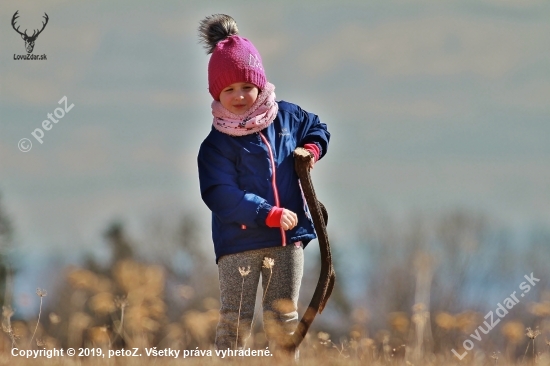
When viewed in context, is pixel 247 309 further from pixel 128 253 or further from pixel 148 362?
pixel 128 253

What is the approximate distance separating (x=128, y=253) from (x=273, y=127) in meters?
23.0

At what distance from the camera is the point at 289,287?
6.65m

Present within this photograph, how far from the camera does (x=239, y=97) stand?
6.74 meters

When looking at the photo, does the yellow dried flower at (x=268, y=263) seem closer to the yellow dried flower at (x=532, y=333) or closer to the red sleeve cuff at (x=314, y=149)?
the red sleeve cuff at (x=314, y=149)

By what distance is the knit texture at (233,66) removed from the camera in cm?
675

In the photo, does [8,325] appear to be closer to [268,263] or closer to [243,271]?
[243,271]

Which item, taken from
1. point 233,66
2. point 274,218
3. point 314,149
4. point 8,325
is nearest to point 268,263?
point 274,218

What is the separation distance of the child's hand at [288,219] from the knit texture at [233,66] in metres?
0.93

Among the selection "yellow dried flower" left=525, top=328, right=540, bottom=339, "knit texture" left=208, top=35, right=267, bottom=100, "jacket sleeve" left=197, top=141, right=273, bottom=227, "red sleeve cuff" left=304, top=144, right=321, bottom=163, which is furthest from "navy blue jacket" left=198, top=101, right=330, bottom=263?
"yellow dried flower" left=525, top=328, right=540, bottom=339

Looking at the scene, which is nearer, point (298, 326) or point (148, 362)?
point (148, 362)

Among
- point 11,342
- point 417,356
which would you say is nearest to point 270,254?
point 417,356

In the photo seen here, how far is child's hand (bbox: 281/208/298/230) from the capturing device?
252 inches

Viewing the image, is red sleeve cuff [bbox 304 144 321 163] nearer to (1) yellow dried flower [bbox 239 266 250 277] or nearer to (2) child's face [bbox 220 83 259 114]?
(2) child's face [bbox 220 83 259 114]

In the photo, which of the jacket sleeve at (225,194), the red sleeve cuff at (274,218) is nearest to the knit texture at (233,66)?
the jacket sleeve at (225,194)
